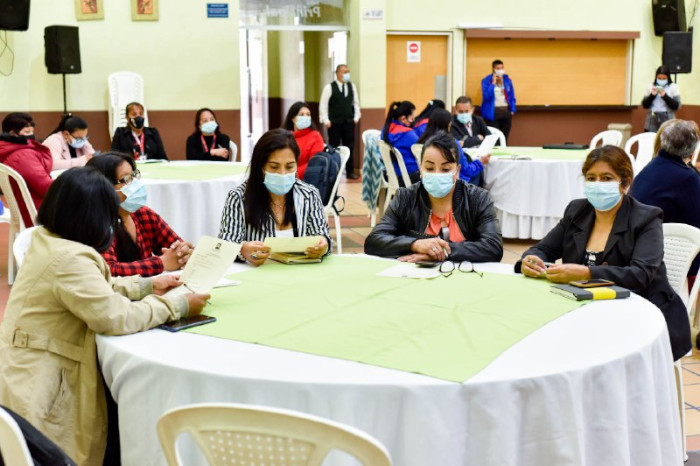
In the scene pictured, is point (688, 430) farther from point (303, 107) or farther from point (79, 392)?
point (303, 107)

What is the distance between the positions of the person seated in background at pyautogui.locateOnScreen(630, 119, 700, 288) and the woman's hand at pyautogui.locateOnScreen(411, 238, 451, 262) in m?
1.59

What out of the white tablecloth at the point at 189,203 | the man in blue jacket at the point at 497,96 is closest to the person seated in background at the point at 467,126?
the white tablecloth at the point at 189,203

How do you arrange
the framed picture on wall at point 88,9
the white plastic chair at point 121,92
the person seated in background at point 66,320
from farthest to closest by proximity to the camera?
the white plastic chair at point 121,92, the framed picture on wall at point 88,9, the person seated in background at point 66,320

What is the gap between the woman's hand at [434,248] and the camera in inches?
127

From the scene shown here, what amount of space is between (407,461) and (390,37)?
11311 millimetres

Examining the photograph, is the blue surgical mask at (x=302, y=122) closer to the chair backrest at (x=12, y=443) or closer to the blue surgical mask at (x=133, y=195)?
the blue surgical mask at (x=133, y=195)

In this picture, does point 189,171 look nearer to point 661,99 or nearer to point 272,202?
point 272,202

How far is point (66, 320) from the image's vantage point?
234cm

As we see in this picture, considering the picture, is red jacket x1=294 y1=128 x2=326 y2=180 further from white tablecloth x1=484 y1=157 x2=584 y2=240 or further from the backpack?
white tablecloth x1=484 y1=157 x2=584 y2=240

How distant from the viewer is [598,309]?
2527mm

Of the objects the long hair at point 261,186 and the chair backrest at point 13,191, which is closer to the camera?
the long hair at point 261,186

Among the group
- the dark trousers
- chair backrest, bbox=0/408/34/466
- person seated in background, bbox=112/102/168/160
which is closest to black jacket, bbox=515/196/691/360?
chair backrest, bbox=0/408/34/466

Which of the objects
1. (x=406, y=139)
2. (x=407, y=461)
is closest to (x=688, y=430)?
(x=407, y=461)

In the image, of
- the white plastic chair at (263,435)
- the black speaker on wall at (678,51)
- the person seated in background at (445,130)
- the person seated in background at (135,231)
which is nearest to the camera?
the white plastic chair at (263,435)
